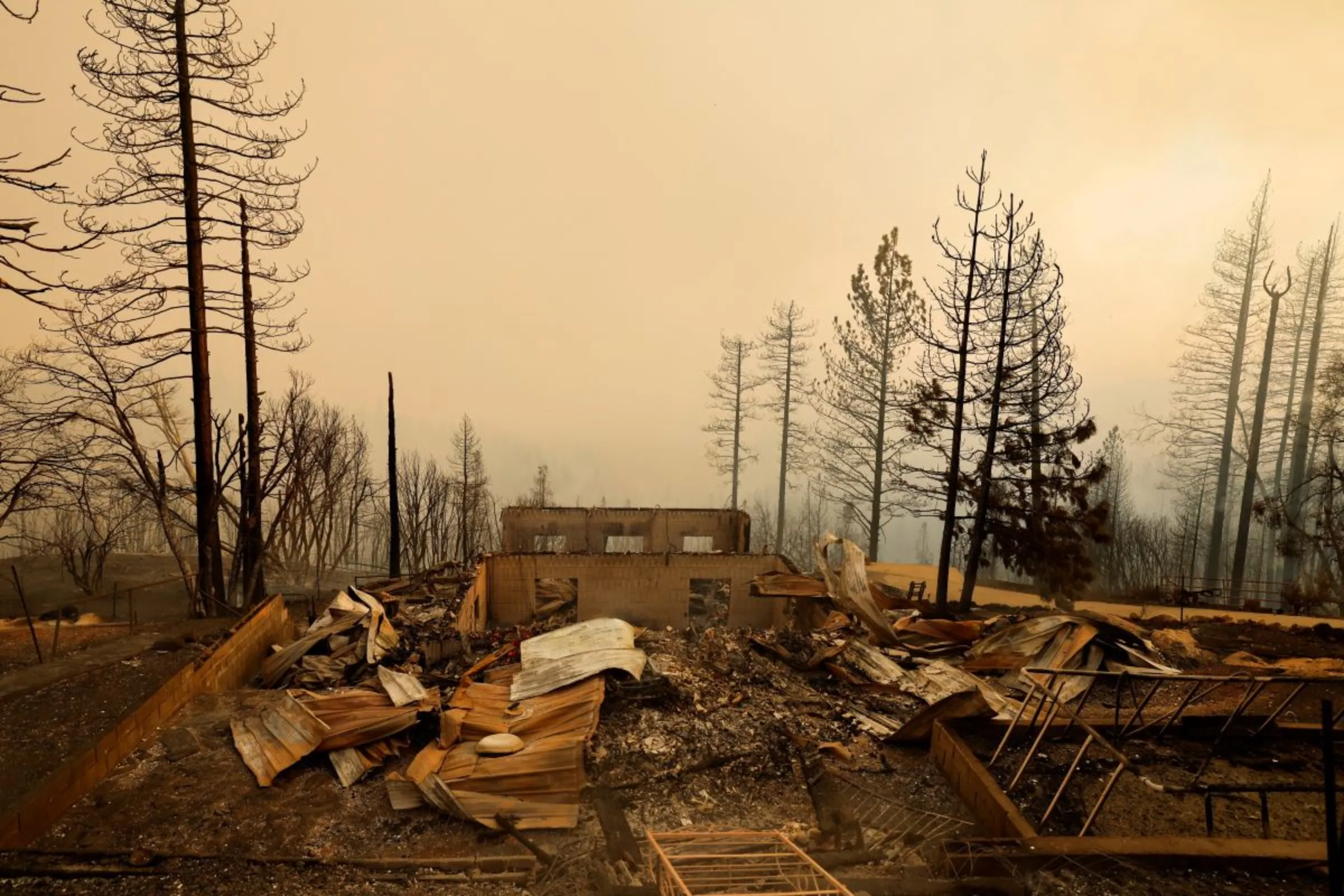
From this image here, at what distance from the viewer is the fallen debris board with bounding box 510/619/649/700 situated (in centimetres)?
914

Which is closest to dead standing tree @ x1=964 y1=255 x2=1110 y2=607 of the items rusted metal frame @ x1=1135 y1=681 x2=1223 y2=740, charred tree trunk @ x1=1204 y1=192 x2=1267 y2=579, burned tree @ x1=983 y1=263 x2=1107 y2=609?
burned tree @ x1=983 y1=263 x2=1107 y2=609

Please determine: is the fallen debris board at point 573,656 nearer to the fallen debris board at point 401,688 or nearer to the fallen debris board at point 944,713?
the fallen debris board at point 401,688

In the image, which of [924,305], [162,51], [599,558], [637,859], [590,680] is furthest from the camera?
[924,305]

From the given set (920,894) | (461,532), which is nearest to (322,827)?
(920,894)

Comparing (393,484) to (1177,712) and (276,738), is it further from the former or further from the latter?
(1177,712)

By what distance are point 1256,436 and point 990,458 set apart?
1765 cm

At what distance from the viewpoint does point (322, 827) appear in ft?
21.8

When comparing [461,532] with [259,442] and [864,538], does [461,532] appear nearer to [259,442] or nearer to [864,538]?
[259,442]

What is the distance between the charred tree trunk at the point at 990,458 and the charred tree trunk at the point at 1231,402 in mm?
18036

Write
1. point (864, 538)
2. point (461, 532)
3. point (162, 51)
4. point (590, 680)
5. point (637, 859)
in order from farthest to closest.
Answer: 1. point (864, 538)
2. point (461, 532)
3. point (162, 51)
4. point (590, 680)
5. point (637, 859)

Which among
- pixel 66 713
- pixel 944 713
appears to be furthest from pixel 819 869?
pixel 66 713

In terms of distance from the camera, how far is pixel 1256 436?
26.3 metres

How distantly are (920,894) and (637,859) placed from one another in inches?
94.2

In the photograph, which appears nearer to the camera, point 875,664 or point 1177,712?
point 1177,712
